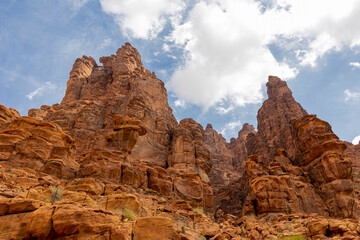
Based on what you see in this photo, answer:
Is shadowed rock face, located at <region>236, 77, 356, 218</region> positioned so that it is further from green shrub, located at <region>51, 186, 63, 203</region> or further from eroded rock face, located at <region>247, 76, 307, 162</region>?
eroded rock face, located at <region>247, 76, 307, 162</region>

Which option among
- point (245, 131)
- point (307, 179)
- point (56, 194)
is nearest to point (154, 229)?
point (56, 194)

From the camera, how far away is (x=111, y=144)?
25.7 meters

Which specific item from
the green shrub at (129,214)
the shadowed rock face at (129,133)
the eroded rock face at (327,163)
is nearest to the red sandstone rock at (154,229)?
the green shrub at (129,214)

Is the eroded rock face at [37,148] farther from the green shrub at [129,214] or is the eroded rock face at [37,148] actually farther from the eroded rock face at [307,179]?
the eroded rock face at [307,179]

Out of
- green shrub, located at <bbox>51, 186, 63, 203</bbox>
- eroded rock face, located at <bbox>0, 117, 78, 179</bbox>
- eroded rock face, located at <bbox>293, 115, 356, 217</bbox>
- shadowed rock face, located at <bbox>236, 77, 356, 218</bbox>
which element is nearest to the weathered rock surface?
shadowed rock face, located at <bbox>236, 77, 356, 218</bbox>

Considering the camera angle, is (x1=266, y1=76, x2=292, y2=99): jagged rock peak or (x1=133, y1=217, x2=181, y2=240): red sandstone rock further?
(x1=266, y1=76, x2=292, y2=99): jagged rock peak

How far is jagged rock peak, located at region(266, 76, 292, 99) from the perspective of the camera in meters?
85.9

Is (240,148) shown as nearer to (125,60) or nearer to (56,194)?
(125,60)

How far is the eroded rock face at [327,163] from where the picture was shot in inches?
A: 1097

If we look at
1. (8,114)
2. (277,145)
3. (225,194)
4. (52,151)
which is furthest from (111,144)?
(277,145)

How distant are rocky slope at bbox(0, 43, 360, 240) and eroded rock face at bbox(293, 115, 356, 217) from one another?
0.38 ft

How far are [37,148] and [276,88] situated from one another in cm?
8362

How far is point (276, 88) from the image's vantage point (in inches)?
3497

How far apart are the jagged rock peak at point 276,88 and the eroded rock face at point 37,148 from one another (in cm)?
7660
